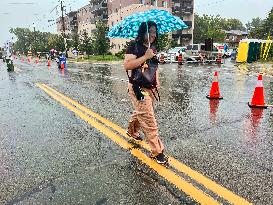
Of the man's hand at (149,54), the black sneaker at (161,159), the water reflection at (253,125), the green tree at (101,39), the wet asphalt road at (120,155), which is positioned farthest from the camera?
the green tree at (101,39)

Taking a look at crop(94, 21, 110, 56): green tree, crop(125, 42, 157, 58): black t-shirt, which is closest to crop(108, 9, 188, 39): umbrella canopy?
crop(125, 42, 157, 58): black t-shirt

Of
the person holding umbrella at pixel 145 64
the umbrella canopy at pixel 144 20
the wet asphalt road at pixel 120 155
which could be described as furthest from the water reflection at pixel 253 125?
the umbrella canopy at pixel 144 20

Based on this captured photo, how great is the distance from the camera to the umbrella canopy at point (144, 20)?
4.14 m

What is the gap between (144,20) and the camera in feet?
13.3

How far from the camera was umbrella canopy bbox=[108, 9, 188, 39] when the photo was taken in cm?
414

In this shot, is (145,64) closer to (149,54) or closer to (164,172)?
(149,54)

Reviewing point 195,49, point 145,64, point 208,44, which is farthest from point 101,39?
point 145,64

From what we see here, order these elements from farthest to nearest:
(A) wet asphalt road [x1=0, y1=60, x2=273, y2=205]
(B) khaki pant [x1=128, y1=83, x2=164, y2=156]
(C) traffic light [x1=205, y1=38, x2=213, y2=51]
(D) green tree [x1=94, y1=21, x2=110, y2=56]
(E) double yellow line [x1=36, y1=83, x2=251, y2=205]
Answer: (D) green tree [x1=94, y1=21, x2=110, y2=56] → (C) traffic light [x1=205, y1=38, x2=213, y2=51] → (B) khaki pant [x1=128, y1=83, x2=164, y2=156] → (A) wet asphalt road [x1=0, y1=60, x2=273, y2=205] → (E) double yellow line [x1=36, y1=83, x2=251, y2=205]

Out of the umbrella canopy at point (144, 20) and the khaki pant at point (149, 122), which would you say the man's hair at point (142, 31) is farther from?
the khaki pant at point (149, 122)

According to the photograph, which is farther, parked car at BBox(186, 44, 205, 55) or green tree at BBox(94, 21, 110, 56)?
green tree at BBox(94, 21, 110, 56)

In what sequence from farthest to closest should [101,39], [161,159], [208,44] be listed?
[101,39] < [208,44] < [161,159]

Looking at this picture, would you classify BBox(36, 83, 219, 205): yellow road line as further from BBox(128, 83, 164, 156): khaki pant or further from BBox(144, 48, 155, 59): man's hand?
BBox(144, 48, 155, 59): man's hand

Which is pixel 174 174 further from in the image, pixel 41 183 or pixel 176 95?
pixel 176 95

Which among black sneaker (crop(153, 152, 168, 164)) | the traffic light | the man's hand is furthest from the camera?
the traffic light
